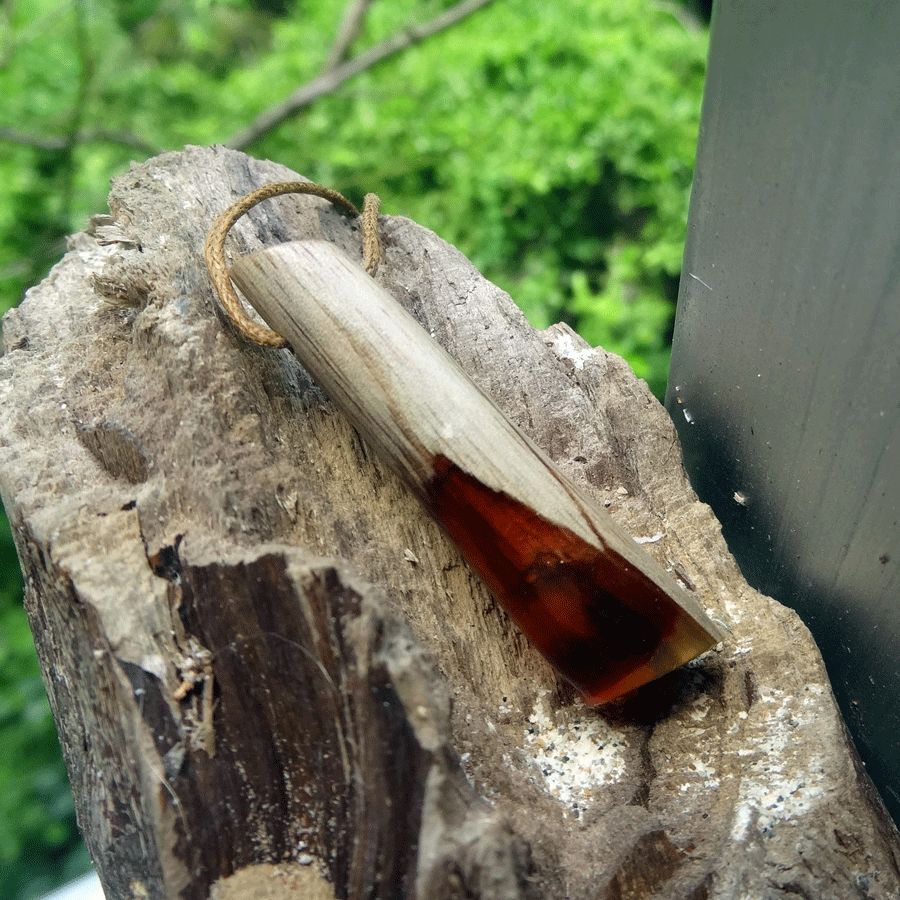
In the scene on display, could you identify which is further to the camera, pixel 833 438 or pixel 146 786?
pixel 833 438

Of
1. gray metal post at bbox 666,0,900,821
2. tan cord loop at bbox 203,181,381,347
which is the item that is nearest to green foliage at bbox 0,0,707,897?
gray metal post at bbox 666,0,900,821

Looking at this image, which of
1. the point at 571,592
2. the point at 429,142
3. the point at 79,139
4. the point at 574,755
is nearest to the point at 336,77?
the point at 429,142

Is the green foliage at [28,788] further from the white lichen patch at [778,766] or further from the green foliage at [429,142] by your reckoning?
the white lichen patch at [778,766]

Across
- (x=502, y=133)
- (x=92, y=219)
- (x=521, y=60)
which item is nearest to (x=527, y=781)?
(x=92, y=219)

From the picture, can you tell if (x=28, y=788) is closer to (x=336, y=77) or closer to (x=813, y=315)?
(x=813, y=315)

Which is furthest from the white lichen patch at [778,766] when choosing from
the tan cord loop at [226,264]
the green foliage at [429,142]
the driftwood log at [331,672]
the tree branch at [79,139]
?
Result: the tree branch at [79,139]

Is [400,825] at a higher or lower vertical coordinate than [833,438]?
lower

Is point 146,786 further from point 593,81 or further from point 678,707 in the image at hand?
point 593,81
